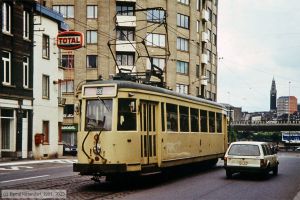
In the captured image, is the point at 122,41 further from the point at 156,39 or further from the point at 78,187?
the point at 78,187

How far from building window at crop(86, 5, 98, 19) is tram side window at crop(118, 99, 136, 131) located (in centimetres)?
4554

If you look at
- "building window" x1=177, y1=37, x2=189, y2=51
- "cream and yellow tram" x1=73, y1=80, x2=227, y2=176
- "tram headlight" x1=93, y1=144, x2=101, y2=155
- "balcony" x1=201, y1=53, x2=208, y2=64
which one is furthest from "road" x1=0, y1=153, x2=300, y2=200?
"balcony" x1=201, y1=53, x2=208, y2=64

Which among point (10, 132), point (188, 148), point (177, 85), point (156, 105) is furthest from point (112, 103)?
point (177, 85)

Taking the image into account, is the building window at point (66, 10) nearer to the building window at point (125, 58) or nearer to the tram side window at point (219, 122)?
the building window at point (125, 58)

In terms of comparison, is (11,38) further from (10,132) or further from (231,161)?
(231,161)

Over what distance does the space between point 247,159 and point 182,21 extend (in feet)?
155

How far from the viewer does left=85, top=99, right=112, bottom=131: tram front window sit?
1491cm

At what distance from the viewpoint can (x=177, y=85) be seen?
2489 inches

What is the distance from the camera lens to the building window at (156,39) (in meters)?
60.2

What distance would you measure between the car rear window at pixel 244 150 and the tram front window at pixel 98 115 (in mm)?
6410

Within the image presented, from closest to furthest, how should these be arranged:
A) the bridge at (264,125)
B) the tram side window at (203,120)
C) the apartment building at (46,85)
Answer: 1. the tram side window at (203,120)
2. the apartment building at (46,85)
3. the bridge at (264,125)

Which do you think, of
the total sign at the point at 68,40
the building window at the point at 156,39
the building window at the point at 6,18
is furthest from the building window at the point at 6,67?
the building window at the point at 156,39

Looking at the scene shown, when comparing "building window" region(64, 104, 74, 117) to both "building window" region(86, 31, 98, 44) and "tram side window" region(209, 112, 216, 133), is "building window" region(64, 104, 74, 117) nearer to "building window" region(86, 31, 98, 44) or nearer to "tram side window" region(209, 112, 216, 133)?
"building window" region(86, 31, 98, 44)

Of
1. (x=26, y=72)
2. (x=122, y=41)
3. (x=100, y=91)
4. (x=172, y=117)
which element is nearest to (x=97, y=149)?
(x=100, y=91)
